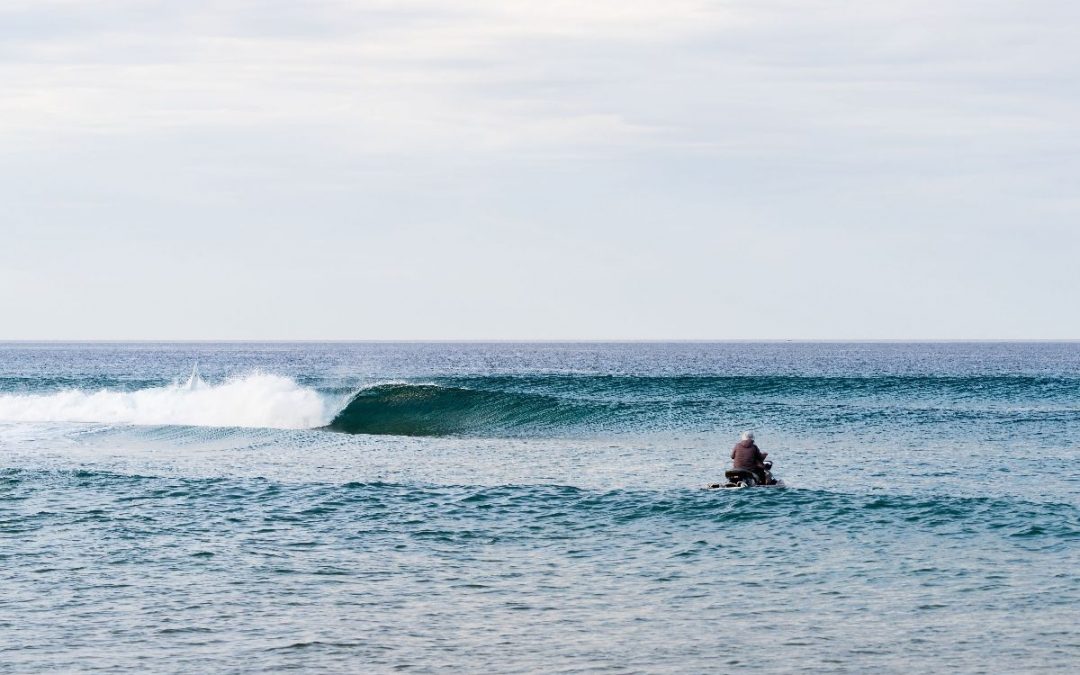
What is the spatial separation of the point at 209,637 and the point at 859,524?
12.0m

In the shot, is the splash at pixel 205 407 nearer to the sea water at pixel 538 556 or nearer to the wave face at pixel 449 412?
the wave face at pixel 449 412

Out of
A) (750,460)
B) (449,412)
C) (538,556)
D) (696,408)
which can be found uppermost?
(750,460)

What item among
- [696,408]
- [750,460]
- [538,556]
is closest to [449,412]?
[696,408]

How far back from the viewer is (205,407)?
5503 centimetres

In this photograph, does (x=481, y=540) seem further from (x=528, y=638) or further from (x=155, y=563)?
(x=528, y=638)

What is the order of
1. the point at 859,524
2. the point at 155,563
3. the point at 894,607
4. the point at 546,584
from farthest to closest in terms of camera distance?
the point at 859,524
the point at 155,563
the point at 546,584
the point at 894,607

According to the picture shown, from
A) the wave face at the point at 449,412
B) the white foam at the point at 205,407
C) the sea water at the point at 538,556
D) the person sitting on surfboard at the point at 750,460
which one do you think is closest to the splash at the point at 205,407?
the white foam at the point at 205,407

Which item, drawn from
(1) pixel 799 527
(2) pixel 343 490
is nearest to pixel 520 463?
(2) pixel 343 490

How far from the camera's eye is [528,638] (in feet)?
46.8

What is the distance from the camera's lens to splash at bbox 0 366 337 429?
2071 inches

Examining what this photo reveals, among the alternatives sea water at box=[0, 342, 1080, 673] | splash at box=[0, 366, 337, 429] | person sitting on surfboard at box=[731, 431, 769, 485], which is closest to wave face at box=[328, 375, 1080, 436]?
splash at box=[0, 366, 337, 429]

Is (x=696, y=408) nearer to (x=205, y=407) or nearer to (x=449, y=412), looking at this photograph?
(x=449, y=412)

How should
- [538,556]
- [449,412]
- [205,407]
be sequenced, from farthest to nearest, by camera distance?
[205,407]
[449,412]
[538,556]

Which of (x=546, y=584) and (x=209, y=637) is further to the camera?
(x=546, y=584)
